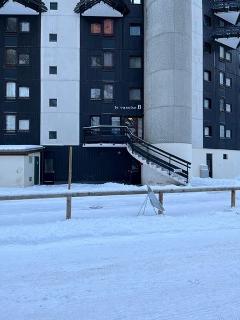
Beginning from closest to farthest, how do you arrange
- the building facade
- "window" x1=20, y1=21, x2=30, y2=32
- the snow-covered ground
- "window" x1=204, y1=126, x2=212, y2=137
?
1. the snow-covered ground
2. the building facade
3. "window" x1=20, y1=21, x2=30, y2=32
4. "window" x1=204, y1=126, x2=212, y2=137

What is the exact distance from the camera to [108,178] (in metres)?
29.0

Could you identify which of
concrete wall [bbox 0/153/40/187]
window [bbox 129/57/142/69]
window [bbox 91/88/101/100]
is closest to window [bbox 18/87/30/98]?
window [bbox 91/88/101/100]

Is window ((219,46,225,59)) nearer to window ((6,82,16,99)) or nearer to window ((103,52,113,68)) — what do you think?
window ((103,52,113,68))

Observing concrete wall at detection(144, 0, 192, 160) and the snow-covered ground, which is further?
concrete wall at detection(144, 0, 192, 160)

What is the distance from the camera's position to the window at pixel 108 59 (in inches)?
1163

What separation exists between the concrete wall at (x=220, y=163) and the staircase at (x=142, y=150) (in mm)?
3499

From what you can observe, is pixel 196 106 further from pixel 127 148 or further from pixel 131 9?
pixel 131 9

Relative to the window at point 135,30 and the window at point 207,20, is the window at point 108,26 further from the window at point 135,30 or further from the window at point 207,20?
the window at point 207,20

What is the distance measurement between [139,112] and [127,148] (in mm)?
4338

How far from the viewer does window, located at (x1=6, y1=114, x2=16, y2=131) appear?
94.9ft

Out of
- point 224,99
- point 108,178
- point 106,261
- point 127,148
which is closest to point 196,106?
point 224,99

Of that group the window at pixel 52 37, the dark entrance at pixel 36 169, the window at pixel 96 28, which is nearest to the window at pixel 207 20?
the window at pixel 96 28

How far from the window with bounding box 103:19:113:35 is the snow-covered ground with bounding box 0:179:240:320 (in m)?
22.6

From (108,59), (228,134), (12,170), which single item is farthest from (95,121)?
(228,134)
